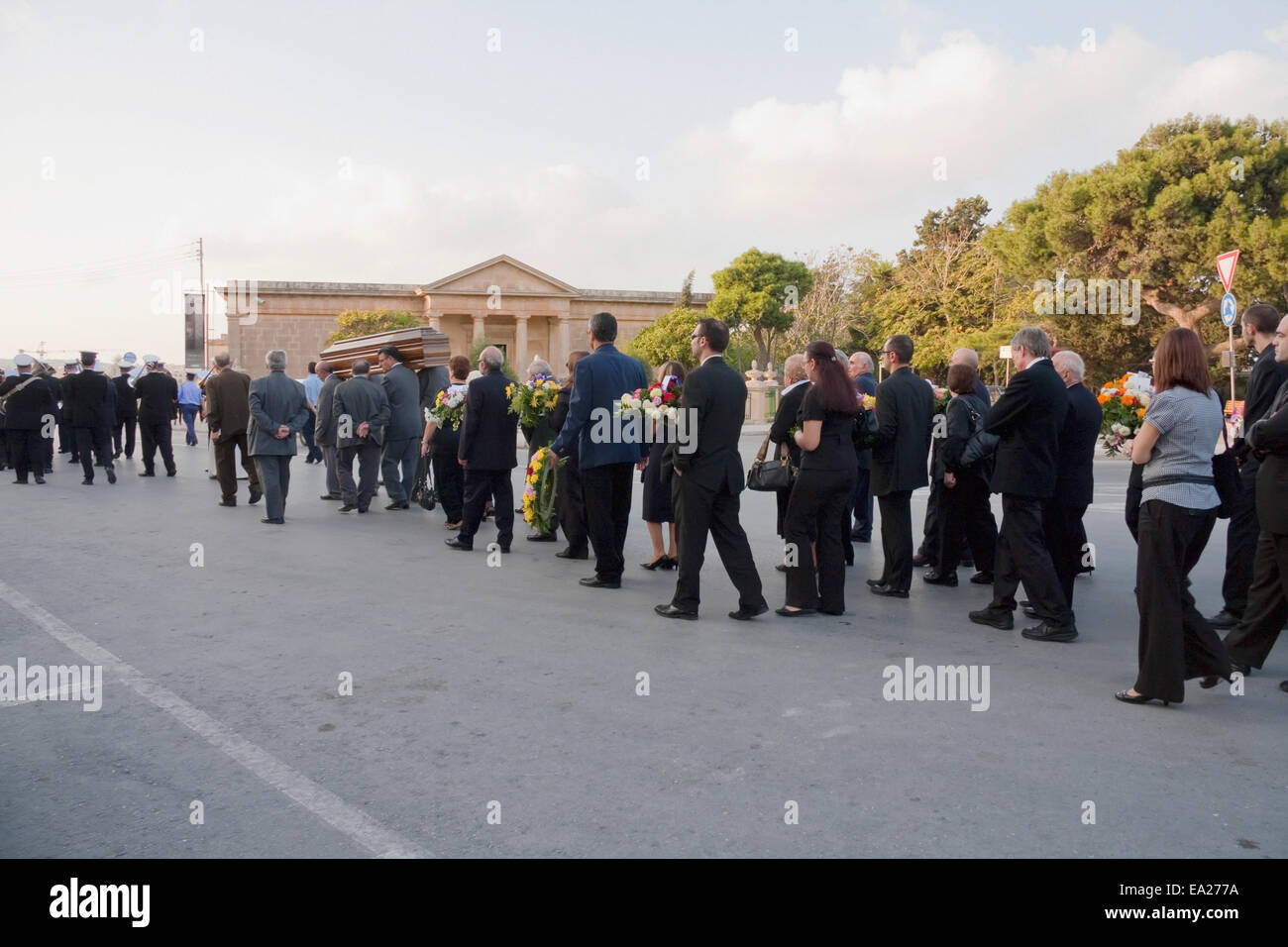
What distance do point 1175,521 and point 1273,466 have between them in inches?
29.9

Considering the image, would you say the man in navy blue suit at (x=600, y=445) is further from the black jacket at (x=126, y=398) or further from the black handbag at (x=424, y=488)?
the black jacket at (x=126, y=398)

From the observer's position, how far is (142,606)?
7.55 meters

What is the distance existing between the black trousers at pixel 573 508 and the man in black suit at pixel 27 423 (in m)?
10.6

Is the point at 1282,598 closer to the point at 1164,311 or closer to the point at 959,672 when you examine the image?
the point at 959,672

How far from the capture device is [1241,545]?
24.9 ft

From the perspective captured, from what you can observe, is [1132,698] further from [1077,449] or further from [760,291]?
[760,291]

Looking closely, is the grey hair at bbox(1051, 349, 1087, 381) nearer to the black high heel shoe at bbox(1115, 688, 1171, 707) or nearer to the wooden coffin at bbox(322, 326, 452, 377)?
the black high heel shoe at bbox(1115, 688, 1171, 707)

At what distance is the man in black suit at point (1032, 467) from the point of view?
7.02 m

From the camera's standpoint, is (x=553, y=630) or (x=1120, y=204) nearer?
(x=553, y=630)

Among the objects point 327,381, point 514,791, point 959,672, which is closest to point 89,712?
point 514,791

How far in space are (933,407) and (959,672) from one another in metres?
4.15

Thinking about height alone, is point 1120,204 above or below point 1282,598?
above

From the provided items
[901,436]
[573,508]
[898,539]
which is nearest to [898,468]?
[901,436]

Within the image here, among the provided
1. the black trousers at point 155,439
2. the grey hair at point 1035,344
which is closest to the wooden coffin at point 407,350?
the black trousers at point 155,439
